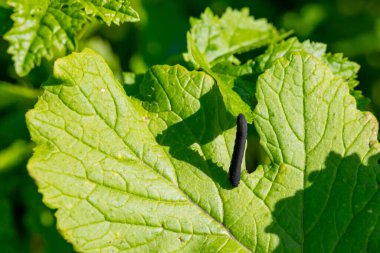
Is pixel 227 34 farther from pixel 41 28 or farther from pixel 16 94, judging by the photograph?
pixel 16 94

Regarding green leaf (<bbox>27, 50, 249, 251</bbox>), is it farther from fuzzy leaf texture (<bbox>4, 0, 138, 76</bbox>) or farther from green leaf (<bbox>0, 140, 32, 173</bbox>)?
green leaf (<bbox>0, 140, 32, 173</bbox>)

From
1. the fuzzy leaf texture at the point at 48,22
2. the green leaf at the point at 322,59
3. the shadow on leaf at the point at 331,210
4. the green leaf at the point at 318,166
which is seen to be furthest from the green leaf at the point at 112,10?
the shadow on leaf at the point at 331,210

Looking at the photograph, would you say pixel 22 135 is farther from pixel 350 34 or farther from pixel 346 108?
pixel 350 34

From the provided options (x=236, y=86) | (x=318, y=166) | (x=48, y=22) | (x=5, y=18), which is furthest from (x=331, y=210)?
(x=5, y=18)

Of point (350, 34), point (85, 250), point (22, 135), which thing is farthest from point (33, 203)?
point (350, 34)

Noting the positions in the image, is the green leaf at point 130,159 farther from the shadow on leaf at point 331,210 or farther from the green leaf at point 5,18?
the green leaf at point 5,18

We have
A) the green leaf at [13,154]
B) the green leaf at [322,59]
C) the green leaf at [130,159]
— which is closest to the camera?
the green leaf at [130,159]

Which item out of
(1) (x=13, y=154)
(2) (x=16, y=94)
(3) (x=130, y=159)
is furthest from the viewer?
(1) (x=13, y=154)
